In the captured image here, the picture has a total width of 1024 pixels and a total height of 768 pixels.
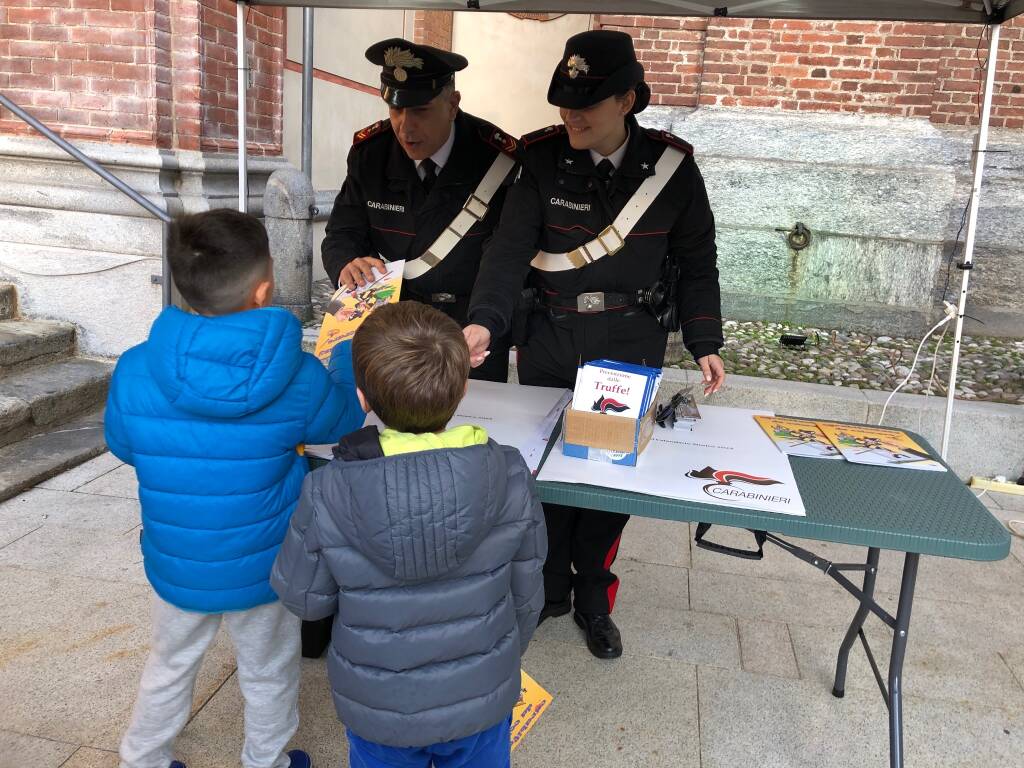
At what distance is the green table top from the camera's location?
1702 mm

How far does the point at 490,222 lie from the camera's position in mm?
2805

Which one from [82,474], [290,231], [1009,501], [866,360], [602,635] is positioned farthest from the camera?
[866,360]

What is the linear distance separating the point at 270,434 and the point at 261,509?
0.17 m

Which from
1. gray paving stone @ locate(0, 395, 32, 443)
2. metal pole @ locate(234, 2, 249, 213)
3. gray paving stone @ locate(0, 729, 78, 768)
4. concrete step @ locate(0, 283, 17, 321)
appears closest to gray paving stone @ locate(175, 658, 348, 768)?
gray paving stone @ locate(0, 729, 78, 768)

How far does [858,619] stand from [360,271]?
1.87m

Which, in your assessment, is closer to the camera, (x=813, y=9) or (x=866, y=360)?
(x=813, y=9)

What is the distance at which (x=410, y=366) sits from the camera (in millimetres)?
1366

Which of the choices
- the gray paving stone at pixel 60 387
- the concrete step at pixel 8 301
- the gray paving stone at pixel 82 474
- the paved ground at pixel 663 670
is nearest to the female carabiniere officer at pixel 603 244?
the paved ground at pixel 663 670

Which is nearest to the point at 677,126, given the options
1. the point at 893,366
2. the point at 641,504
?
the point at 893,366

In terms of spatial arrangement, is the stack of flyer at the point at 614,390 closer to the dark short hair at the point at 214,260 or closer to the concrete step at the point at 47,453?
the dark short hair at the point at 214,260

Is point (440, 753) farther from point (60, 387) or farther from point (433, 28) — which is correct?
point (433, 28)

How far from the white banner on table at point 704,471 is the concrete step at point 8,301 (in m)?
4.42

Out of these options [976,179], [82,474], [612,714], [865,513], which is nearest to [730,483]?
[865,513]

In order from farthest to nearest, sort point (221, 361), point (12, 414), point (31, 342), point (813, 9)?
point (31, 342), point (12, 414), point (813, 9), point (221, 361)
